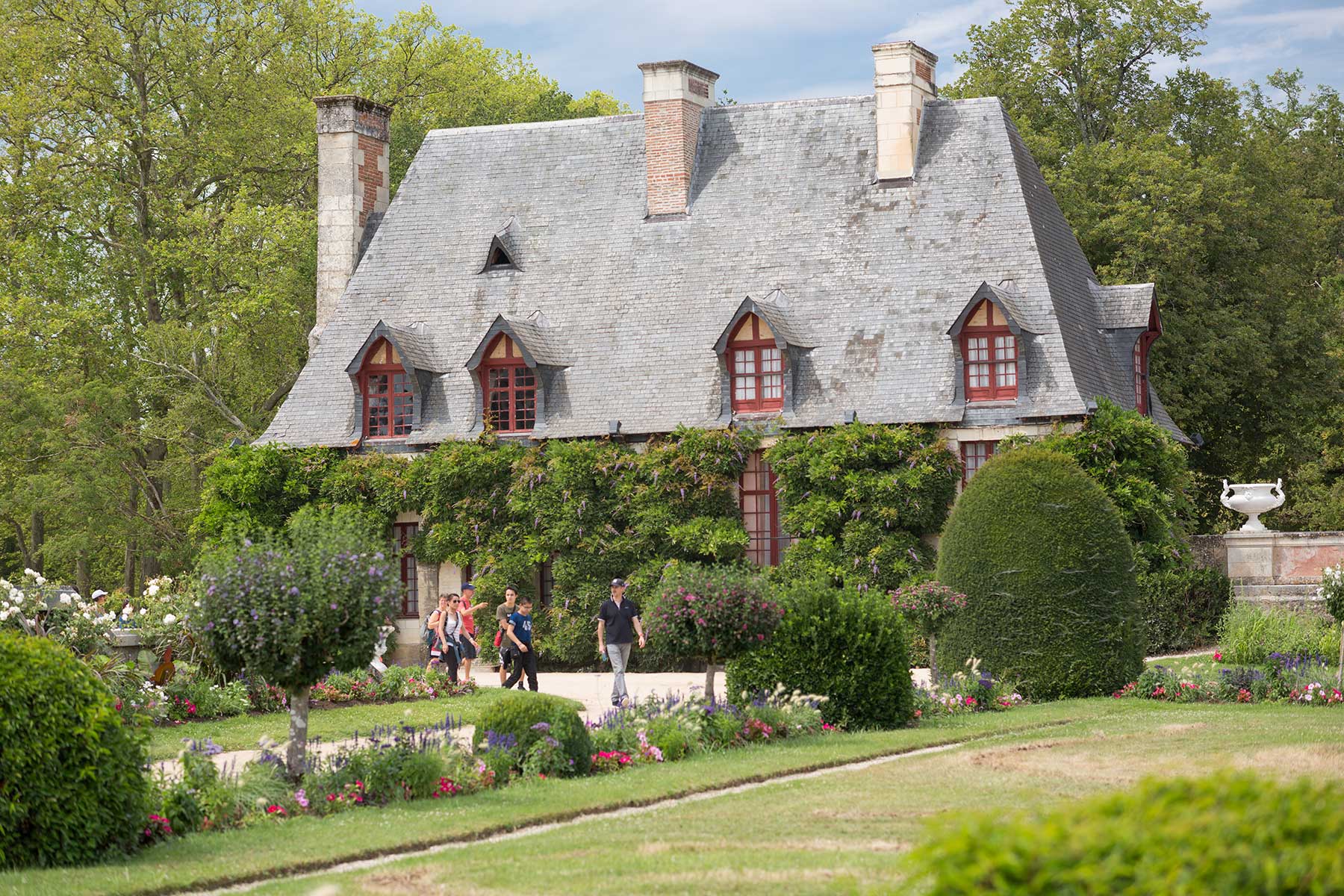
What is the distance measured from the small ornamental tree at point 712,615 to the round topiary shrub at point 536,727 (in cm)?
255

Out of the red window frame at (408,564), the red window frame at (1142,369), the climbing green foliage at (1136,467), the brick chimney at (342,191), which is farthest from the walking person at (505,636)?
the red window frame at (1142,369)

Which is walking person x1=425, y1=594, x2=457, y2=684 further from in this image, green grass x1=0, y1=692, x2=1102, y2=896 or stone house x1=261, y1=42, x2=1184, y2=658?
green grass x1=0, y1=692, x2=1102, y2=896

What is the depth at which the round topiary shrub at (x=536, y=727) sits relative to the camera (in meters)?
14.1

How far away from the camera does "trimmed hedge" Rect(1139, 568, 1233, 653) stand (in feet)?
87.8

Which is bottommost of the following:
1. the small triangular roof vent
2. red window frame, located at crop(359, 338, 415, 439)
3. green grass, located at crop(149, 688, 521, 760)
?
green grass, located at crop(149, 688, 521, 760)

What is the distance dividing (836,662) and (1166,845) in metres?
12.4

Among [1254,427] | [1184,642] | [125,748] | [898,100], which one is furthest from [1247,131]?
[125,748]

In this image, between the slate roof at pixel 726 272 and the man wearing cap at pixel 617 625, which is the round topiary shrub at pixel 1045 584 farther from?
the slate roof at pixel 726 272

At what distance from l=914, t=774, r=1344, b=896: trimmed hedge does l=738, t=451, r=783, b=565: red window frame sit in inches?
910

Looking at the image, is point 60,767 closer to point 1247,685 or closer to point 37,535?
point 1247,685

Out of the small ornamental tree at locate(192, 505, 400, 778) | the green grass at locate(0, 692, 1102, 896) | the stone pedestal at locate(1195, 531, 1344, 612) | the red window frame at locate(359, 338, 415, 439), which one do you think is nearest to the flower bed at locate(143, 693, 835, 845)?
the green grass at locate(0, 692, 1102, 896)

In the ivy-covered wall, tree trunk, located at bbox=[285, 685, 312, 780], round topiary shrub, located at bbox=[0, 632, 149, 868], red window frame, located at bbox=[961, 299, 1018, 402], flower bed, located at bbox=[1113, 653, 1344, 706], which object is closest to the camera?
round topiary shrub, located at bbox=[0, 632, 149, 868]

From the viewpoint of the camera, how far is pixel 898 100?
98.2ft

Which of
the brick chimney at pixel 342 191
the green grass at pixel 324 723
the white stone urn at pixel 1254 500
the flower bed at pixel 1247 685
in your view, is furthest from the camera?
the brick chimney at pixel 342 191
